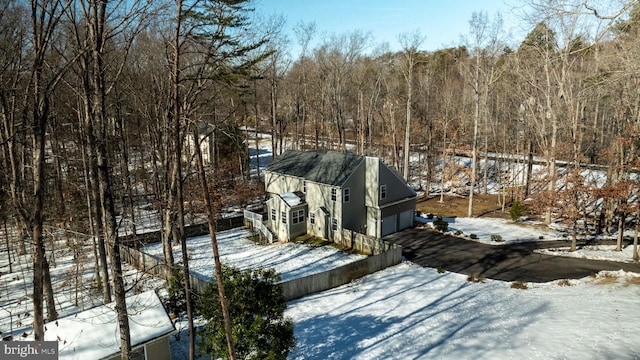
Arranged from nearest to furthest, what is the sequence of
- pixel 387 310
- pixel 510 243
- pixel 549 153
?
1. pixel 387 310
2. pixel 510 243
3. pixel 549 153

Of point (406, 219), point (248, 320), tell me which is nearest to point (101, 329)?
point (248, 320)

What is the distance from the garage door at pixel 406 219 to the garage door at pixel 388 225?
79 centimetres

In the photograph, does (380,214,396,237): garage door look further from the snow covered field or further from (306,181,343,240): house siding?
the snow covered field

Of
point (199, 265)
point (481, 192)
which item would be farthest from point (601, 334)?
point (481, 192)

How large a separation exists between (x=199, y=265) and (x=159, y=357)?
35.0 ft

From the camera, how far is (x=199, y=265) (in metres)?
23.7

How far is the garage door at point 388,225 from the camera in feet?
93.9

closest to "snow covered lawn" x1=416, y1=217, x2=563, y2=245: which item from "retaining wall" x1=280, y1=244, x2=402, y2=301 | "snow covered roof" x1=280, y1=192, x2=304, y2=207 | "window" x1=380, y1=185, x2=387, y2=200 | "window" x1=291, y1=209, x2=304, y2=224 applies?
"window" x1=380, y1=185, x2=387, y2=200

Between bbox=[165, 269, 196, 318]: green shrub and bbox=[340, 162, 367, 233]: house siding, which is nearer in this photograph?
bbox=[165, 269, 196, 318]: green shrub

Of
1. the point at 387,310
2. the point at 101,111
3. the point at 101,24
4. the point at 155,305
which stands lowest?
the point at 387,310

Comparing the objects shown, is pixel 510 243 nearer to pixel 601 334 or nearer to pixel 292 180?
pixel 601 334

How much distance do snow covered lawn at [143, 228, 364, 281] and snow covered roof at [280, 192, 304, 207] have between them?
3.04 metres

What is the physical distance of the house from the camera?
27.8 meters

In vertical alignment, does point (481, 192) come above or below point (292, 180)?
below
